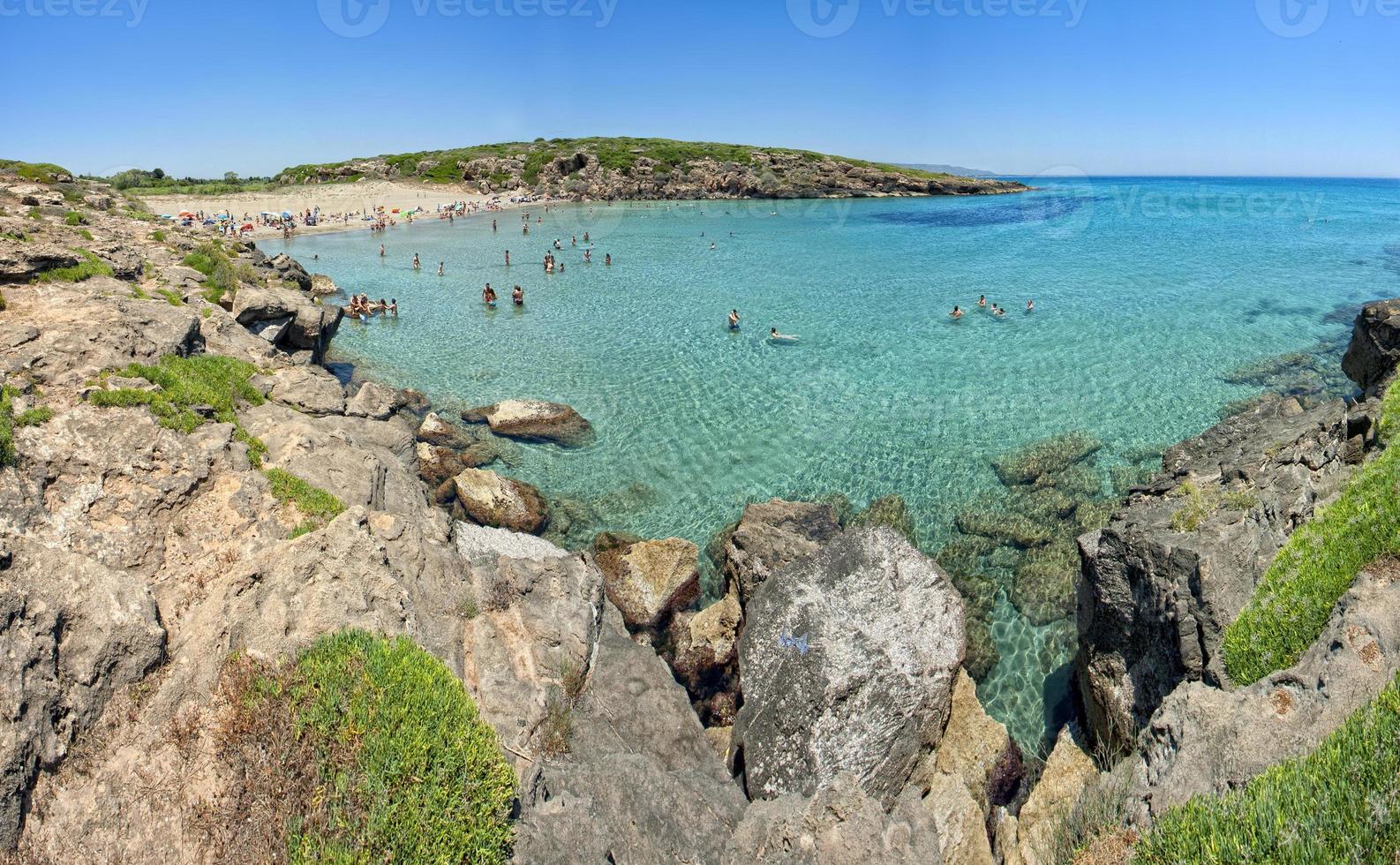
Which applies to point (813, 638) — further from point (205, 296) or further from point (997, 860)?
point (205, 296)

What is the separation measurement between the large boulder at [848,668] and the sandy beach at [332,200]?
81.1 m

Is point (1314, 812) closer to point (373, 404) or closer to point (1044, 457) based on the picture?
point (1044, 457)

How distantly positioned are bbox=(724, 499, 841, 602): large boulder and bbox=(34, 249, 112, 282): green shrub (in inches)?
804

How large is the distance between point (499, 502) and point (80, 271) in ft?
49.0

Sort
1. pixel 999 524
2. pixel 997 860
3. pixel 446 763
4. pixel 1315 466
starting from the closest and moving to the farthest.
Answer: pixel 446 763 → pixel 997 860 → pixel 1315 466 → pixel 999 524

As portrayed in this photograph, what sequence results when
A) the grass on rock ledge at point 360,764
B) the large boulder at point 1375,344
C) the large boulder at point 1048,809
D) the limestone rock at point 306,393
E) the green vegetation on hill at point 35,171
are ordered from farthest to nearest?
1. the green vegetation on hill at point 35,171
2. the large boulder at point 1375,344
3. the limestone rock at point 306,393
4. the large boulder at point 1048,809
5. the grass on rock ledge at point 360,764

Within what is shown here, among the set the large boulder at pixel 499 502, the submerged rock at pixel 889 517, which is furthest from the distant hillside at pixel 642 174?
the submerged rock at pixel 889 517

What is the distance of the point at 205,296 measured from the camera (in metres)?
23.6

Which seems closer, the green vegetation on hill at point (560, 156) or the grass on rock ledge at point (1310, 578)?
the grass on rock ledge at point (1310, 578)

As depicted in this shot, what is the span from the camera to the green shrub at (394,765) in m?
5.48

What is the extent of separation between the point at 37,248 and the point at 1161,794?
28.6 m

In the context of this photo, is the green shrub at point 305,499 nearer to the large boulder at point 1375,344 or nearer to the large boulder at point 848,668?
the large boulder at point 848,668

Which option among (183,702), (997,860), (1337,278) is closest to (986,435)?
(997,860)

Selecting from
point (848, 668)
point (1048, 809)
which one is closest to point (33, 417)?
point (848, 668)
